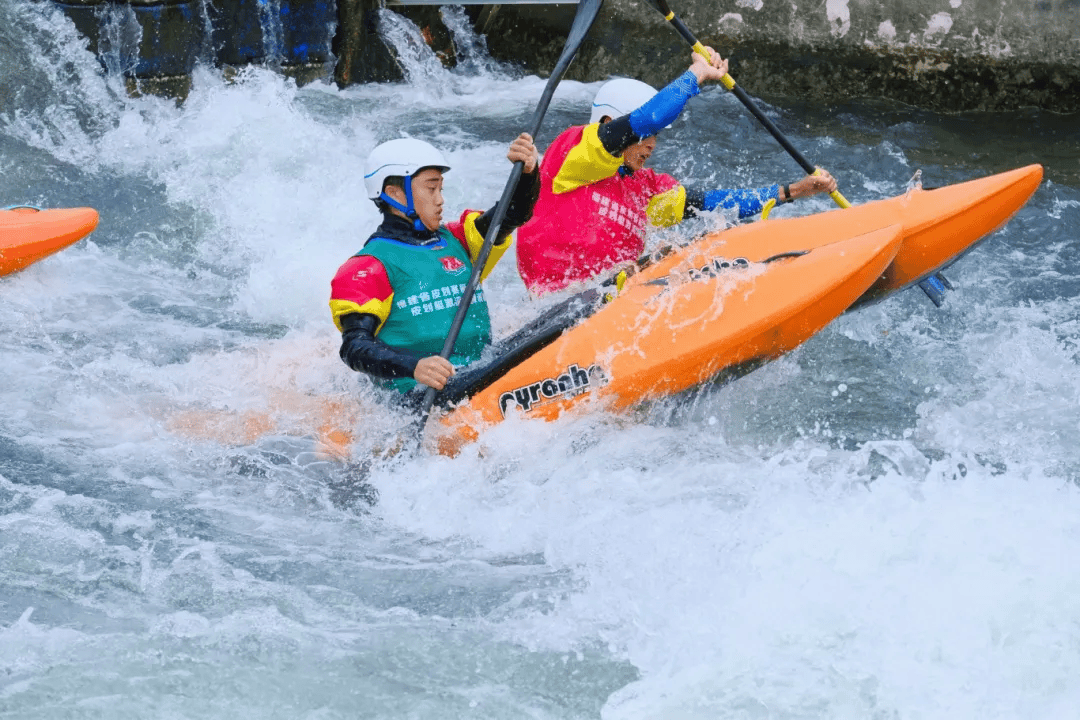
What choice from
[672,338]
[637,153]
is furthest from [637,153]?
[672,338]

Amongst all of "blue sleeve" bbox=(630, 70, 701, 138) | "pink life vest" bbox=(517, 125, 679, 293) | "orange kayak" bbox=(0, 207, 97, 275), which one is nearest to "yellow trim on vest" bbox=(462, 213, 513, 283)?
"pink life vest" bbox=(517, 125, 679, 293)

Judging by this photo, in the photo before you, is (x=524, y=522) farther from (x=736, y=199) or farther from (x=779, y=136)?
(x=779, y=136)

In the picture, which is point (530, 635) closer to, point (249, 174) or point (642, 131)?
point (642, 131)

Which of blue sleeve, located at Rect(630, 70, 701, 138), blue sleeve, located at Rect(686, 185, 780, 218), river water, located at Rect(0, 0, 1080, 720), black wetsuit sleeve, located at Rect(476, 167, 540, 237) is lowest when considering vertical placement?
river water, located at Rect(0, 0, 1080, 720)

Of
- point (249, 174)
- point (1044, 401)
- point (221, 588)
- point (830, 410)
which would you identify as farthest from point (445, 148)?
point (221, 588)

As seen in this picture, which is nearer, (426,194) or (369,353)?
(369,353)

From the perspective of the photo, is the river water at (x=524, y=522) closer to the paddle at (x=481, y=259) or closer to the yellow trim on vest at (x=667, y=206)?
the paddle at (x=481, y=259)

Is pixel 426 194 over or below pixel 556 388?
over

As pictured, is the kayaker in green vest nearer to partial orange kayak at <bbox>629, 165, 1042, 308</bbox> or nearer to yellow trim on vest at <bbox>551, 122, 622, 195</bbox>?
yellow trim on vest at <bbox>551, 122, 622, 195</bbox>

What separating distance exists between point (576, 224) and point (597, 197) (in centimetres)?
14

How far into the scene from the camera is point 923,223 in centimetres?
471

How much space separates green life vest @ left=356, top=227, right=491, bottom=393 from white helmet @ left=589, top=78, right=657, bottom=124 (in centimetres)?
95

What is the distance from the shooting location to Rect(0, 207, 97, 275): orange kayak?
6.42 m

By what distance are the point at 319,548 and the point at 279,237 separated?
11.5 ft
